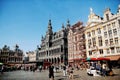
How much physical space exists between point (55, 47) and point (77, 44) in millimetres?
18194

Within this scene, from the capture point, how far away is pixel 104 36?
41125 mm

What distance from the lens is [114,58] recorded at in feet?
119

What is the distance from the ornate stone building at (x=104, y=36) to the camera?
3725 cm

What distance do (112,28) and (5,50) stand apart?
73132 millimetres

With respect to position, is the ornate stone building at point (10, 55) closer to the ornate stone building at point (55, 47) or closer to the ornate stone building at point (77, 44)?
the ornate stone building at point (55, 47)

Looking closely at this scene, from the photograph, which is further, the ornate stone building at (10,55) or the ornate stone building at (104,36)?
the ornate stone building at (10,55)

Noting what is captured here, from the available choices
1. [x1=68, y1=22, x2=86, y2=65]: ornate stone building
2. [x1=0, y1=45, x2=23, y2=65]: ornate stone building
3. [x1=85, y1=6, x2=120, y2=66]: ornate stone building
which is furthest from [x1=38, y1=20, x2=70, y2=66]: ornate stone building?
[x1=0, y1=45, x2=23, y2=65]: ornate stone building

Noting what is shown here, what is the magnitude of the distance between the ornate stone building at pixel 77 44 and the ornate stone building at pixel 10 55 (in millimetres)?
47004

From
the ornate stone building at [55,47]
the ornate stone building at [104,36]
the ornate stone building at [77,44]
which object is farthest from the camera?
the ornate stone building at [55,47]

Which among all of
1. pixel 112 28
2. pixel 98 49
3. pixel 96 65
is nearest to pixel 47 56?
pixel 98 49

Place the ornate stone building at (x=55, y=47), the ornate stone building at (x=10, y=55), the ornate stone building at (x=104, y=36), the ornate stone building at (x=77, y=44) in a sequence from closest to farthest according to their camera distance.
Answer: the ornate stone building at (x=104, y=36) < the ornate stone building at (x=77, y=44) < the ornate stone building at (x=55, y=47) < the ornate stone building at (x=10, y=55)

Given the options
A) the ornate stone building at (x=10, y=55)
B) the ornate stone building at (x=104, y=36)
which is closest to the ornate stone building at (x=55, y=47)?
the ornate stone building at (x=104, y=36)

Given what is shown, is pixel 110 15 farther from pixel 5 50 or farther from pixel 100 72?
pixel 5 50

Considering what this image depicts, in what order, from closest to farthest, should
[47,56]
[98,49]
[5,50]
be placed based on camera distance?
[98,49] < [47,56] < [5,50]
